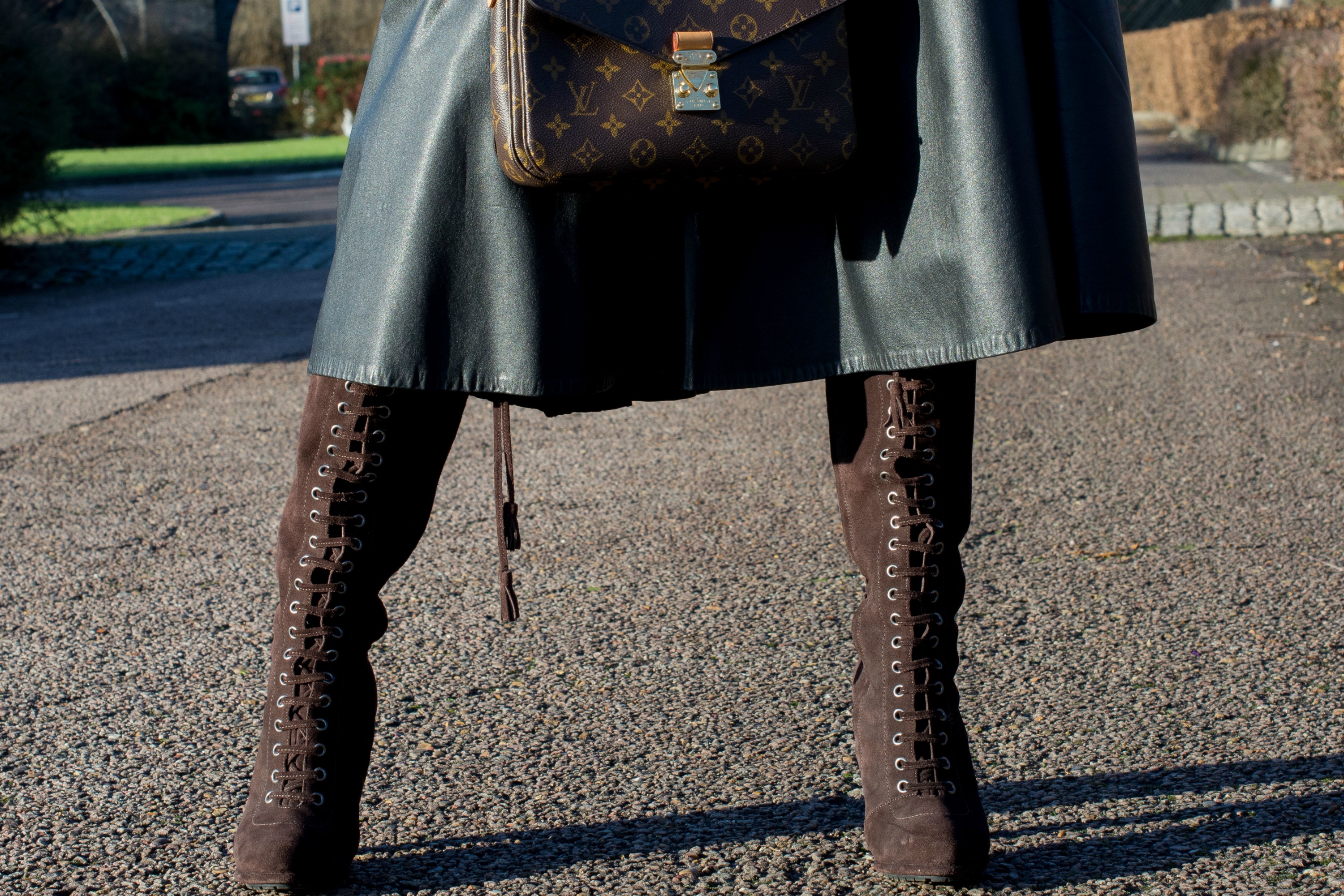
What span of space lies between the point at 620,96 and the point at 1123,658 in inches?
62.1

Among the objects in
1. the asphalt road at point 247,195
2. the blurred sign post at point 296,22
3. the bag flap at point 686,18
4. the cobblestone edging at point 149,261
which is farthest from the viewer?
the blurred sign post at point 296,22

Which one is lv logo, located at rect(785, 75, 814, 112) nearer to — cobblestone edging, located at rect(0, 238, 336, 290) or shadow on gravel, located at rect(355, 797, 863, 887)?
shadow on gravel, located at rect(355, 797, 863, 887)

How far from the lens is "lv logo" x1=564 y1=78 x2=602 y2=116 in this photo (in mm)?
1571

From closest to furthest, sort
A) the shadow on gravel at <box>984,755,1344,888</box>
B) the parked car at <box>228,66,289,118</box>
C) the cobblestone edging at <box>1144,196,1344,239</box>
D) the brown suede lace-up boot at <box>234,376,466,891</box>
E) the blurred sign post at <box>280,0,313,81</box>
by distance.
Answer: the brown suede lace-up boot at <box>234,376,466,891</box> → the shadow on gravel at <box>984,755,1344,888</box> → the cobblestone edging at <box>1144,196,1344,239</box> → the blurred sign post at <box>280,0,313,81</box> → the parked car at <box>228,66,289,118</box>

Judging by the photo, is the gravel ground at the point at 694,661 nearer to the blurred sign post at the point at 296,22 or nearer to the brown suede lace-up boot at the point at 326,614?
the brown suede lace-up boot at the point at 326,614

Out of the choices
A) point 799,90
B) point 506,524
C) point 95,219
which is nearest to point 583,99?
point 799,90

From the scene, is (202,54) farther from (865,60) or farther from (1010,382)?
(865,60)

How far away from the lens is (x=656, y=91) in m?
1.58

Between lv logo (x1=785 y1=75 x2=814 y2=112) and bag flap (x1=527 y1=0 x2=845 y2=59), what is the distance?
0.19ft

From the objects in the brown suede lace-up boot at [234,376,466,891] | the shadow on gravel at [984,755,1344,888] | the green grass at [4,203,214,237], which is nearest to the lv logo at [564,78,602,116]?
the brown suede lace-up boot at [234,376,466,891]

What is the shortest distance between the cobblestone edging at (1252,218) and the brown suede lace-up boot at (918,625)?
7639 mm

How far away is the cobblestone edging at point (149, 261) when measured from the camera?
9.41m

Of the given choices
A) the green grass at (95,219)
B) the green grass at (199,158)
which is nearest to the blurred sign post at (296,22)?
the green grass at (199,158)

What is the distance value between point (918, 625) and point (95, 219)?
13.0 metres
